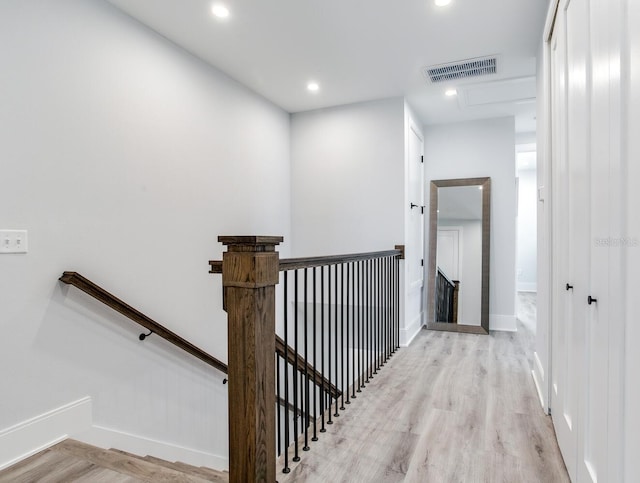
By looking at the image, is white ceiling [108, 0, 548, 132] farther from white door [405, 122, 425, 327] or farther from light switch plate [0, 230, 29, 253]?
light switch plate [0, 230, 29, 253]

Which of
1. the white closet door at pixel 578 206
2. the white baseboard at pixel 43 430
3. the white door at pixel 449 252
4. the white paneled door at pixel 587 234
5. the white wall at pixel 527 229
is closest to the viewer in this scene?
the white paneled door at pixel 587 234

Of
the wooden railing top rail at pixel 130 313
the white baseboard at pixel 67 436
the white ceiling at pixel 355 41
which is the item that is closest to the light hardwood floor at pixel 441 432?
the wooden railing top rail at pixel 130 313

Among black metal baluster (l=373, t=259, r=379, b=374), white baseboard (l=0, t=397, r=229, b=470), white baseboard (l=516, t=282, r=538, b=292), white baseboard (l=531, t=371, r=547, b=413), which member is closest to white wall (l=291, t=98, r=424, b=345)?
black metal baluster (l=373, t=259, r=379, b=374)

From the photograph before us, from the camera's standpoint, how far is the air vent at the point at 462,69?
10.6 ft

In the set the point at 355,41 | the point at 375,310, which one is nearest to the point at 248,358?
the point at 375,310

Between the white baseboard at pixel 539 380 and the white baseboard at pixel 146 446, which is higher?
the white baseboard at pixel 539 380

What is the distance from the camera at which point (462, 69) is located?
335cm

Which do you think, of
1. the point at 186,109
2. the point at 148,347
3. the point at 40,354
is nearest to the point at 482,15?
the point at 186,109

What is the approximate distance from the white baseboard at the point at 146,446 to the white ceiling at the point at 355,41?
2.64 meters

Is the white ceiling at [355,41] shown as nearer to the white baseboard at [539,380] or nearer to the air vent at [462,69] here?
the air vent at [462,69]

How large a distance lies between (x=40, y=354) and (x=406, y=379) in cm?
233

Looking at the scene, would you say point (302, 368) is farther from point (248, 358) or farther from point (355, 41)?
point (355, 41)

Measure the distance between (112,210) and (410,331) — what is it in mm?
3079

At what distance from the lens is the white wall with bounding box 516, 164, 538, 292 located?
7609mm
